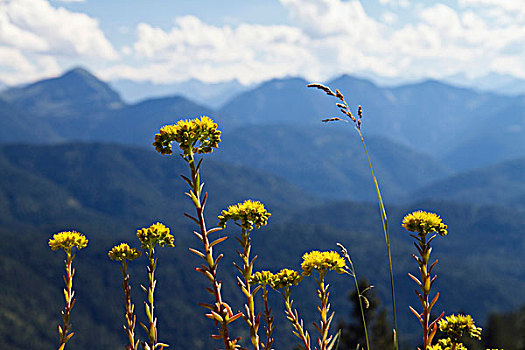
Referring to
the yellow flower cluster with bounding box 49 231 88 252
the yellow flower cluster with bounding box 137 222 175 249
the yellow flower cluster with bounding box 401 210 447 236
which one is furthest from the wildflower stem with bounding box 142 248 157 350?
the yellow flower cluster with bounding box 401 210 447 236

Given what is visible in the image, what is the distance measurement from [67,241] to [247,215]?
5.68ft

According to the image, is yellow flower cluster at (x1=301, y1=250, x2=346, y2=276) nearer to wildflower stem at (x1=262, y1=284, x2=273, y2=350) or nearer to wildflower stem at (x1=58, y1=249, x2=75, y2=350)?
wildflower stem at (x1=262, y1=284, x2=273, y2=350)

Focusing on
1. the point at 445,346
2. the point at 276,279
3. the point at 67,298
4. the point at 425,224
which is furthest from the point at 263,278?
the point at 67,298

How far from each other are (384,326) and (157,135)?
2909 inches

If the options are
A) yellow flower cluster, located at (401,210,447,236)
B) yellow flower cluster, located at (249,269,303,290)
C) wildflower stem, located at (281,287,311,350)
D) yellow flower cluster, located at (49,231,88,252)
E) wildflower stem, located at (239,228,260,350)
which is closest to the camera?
wildflower stem, located at (239,228,260,350)

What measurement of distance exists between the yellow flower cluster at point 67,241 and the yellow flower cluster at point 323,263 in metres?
1.85

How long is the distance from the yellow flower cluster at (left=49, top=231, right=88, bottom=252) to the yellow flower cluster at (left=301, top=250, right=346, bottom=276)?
185 centimetres

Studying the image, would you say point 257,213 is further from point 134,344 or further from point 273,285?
point 134,344

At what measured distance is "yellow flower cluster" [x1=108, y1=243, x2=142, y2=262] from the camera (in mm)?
3554

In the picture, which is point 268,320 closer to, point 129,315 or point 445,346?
point 129,315

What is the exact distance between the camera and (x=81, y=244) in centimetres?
375

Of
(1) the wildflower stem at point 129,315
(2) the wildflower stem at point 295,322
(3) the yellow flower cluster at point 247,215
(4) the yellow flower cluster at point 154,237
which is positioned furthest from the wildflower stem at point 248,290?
(1) the wildflower stem at point 129,315

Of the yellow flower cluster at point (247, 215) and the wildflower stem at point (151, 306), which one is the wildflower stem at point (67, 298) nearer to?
the wildflower stem at point (151, 306)

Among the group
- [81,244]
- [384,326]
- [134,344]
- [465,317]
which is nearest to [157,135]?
[81,244]
